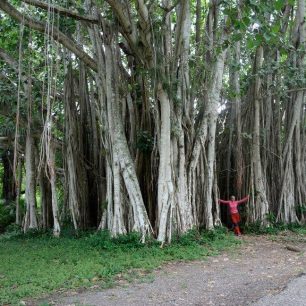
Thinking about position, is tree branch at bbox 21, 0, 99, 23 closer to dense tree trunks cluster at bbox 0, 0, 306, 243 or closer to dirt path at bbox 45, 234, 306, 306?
dense tree trunks cluster at bbox 0, 0, 306, 243

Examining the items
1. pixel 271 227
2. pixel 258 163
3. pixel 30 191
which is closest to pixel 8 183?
pixel 30 191

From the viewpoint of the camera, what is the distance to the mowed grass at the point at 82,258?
498cm

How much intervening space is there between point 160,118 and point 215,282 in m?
3.13

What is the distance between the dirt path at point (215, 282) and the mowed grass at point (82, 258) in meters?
0.34

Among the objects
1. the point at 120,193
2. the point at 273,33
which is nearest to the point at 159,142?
the point at 120,193

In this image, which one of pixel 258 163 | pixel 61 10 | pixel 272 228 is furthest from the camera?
pixel 258 163

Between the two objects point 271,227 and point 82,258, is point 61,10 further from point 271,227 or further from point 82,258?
point 271,227

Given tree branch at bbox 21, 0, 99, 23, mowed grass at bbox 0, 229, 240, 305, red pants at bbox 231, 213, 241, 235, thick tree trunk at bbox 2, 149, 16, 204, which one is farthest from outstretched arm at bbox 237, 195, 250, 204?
thick tree trunk at bbox 2, 149, 16, 204

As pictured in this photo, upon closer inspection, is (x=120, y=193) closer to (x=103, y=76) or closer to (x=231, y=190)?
(x=103, y=76)

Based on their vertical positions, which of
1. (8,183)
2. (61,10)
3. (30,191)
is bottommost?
(30,191)

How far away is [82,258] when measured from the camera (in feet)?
20.5

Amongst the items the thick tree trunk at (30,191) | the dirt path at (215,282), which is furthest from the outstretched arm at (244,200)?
the thick tree trunk at (30,191)

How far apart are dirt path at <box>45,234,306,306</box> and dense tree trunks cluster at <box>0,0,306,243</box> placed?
51.2 inches

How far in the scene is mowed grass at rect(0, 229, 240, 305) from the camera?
4980mm
